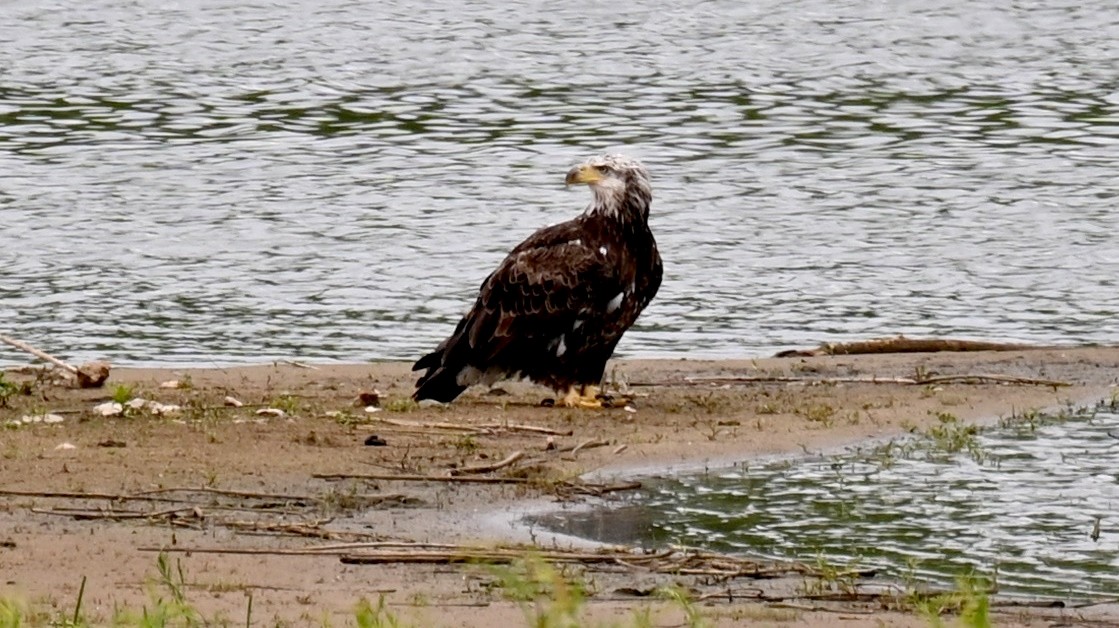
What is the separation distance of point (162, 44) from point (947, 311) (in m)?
15.2

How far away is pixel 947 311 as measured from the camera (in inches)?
511

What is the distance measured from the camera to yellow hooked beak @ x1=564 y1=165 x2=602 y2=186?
9.70 metres

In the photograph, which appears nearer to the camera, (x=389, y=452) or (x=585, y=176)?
(x=389, y=452)

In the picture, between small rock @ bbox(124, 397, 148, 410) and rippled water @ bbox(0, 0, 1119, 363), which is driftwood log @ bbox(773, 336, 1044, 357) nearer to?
rippled water @ bbox(0, 0, 1119, 363)

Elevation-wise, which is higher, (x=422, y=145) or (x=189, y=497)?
(x=189, y=497)

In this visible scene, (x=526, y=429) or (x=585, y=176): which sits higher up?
(x=585, y=176)

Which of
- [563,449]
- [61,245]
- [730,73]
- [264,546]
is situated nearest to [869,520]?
[563,449]

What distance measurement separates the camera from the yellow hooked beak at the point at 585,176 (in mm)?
9695

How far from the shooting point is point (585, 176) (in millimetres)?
9711

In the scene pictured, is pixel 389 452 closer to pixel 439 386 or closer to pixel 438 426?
pixel 438 426

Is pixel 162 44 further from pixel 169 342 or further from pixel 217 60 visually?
pixel 169 342

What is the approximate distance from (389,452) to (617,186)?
1843mm

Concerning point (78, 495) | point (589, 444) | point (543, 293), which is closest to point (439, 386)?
point (543, 293)

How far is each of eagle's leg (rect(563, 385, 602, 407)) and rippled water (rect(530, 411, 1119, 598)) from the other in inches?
53.4
